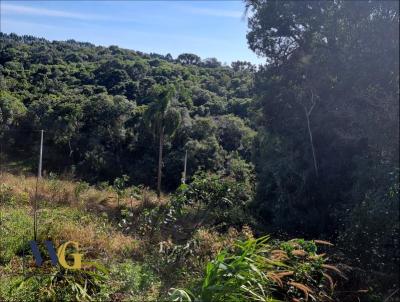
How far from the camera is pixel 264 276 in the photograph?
2.63 metres

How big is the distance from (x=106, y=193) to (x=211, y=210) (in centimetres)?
339

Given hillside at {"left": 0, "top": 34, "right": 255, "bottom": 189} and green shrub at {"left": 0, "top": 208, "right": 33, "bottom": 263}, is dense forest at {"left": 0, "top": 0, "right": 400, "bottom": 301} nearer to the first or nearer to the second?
hillside at {"left": 0, "top": 34, "right": 255, "bottom": 189}

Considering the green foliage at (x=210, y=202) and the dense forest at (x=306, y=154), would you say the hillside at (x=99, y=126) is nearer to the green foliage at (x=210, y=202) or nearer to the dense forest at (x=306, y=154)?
the dense forest at (x=306, y=154)

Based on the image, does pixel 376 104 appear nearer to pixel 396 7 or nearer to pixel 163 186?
pixel 396 7

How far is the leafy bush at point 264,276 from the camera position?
254cm

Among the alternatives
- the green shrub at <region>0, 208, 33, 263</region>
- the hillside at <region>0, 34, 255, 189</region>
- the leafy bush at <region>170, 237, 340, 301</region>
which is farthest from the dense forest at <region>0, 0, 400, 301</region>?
the green shrub at <region>0, 208, 33, 263</region>

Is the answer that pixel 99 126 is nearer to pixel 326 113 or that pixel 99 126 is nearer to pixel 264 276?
pixel 326 113

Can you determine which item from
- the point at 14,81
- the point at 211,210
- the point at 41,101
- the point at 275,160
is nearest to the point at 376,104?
the point at 275,160

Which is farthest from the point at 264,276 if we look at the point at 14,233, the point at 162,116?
the point at 162,116

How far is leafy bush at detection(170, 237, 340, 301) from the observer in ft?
8.32

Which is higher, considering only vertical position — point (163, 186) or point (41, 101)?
point (41, 101)

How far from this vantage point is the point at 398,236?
514cm

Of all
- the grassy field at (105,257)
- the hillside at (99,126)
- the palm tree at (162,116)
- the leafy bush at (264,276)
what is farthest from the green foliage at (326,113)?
the hillside at (99,126)

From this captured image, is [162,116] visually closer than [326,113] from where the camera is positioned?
No
